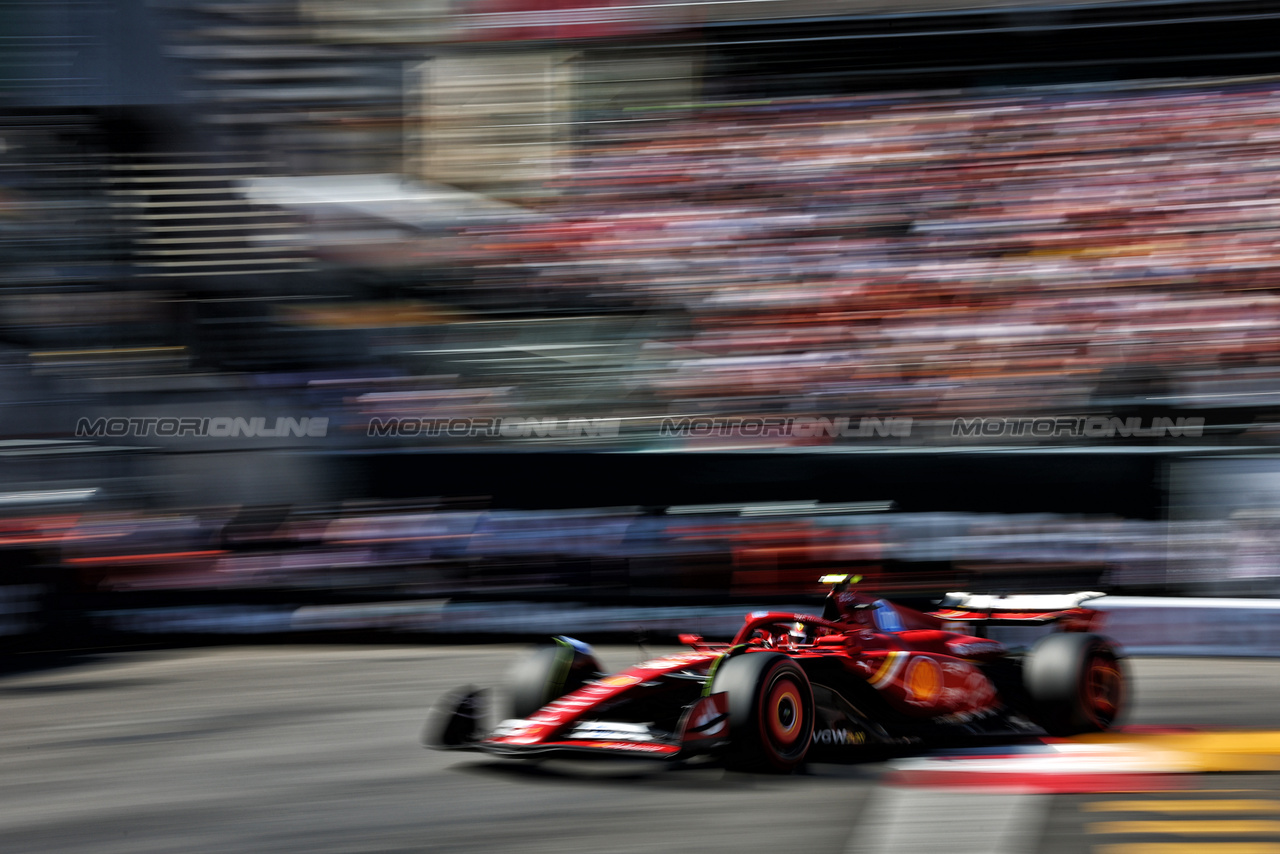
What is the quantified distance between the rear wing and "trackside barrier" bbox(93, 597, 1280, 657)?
2.26 meters

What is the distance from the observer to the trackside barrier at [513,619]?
8.18m

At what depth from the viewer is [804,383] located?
10531mm

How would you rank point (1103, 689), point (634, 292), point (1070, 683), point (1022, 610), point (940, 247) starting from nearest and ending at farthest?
point (1070, 683), point (1103, 689), point (1022, 610), point (940, 247), point (634, 292)

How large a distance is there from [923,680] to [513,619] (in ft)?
13.5

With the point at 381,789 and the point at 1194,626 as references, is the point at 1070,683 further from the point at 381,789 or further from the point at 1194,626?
the point at 1194,626

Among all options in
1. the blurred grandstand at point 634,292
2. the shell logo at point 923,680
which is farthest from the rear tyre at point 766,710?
the blurred grandstand at point 634,292

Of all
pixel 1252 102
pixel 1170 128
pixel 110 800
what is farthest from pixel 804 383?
pixel 110 800

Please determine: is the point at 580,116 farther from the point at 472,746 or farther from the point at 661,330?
the point at 472,746

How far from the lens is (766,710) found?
15.6 ft

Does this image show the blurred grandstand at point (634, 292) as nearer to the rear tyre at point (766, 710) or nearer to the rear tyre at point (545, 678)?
the rear tyre at point (545, 678)

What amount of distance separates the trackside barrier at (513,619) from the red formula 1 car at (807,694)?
7.89 feet

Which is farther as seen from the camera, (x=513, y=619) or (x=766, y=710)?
(x=513, y=619)

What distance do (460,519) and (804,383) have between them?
2.98 m

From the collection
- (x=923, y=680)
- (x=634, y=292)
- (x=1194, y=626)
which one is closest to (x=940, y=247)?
(x=634, y=292)
